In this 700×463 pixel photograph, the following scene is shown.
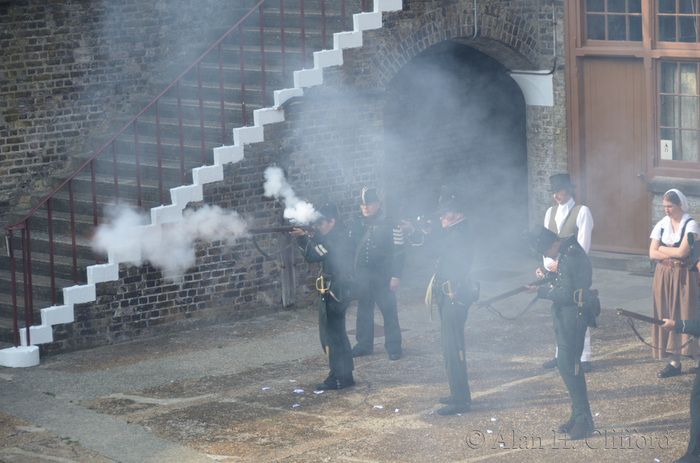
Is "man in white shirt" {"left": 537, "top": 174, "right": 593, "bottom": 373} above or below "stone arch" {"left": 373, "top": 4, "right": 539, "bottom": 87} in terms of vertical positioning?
below

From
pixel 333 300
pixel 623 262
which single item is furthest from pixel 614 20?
pixel 333 300

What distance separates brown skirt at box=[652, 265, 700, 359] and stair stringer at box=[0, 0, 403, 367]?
4.71m

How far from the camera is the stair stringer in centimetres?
1012

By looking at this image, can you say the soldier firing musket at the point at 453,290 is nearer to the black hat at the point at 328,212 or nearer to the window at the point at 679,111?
the black hat at the point at 328,212

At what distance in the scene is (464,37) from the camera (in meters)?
13.1

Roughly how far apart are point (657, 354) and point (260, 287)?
4.88 metres

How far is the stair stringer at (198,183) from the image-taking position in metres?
10.1

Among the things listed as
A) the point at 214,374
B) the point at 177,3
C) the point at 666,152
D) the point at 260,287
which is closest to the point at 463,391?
the point at 214,374

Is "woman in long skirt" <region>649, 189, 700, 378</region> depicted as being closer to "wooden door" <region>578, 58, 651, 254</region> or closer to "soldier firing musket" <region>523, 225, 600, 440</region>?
"soldier firing musket" <region>523, 225, 600, 440</region>

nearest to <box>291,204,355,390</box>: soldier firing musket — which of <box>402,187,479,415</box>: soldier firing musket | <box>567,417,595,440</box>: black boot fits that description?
<box>402,187,479,415</box>: soldier firing musket

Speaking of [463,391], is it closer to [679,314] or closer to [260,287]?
[679,314]

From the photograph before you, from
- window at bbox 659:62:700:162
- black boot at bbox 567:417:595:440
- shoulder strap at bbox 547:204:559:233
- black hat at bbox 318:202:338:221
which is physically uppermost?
window at bbox 659:62:700:162

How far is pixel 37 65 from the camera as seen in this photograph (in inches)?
464

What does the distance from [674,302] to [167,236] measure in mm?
5510
